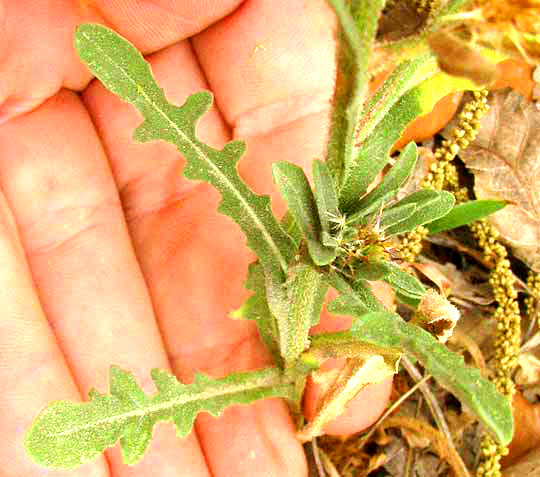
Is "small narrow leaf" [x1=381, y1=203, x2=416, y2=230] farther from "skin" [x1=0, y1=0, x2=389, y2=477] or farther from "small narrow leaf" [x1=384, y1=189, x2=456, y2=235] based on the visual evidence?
"skin" [x1=0, y1=0, x2=389, y2=477]

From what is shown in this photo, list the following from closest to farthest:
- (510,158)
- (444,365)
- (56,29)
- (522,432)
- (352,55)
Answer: (352,55), (444,365), (56,29), (522,432), (510,158)

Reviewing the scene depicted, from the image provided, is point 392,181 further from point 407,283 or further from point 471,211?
point 471,211

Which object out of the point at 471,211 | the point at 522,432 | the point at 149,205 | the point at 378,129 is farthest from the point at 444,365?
the point at 522,432

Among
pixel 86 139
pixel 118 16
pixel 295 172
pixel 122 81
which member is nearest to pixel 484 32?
pixel 295 172

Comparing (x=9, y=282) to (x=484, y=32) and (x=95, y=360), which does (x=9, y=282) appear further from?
(x=484, y=32)

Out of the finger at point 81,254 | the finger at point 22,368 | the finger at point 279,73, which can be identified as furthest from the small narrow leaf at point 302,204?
the finger at point 22,368

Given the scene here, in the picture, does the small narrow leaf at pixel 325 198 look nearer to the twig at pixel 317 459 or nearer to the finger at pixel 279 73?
the finger at pixel 279 73
